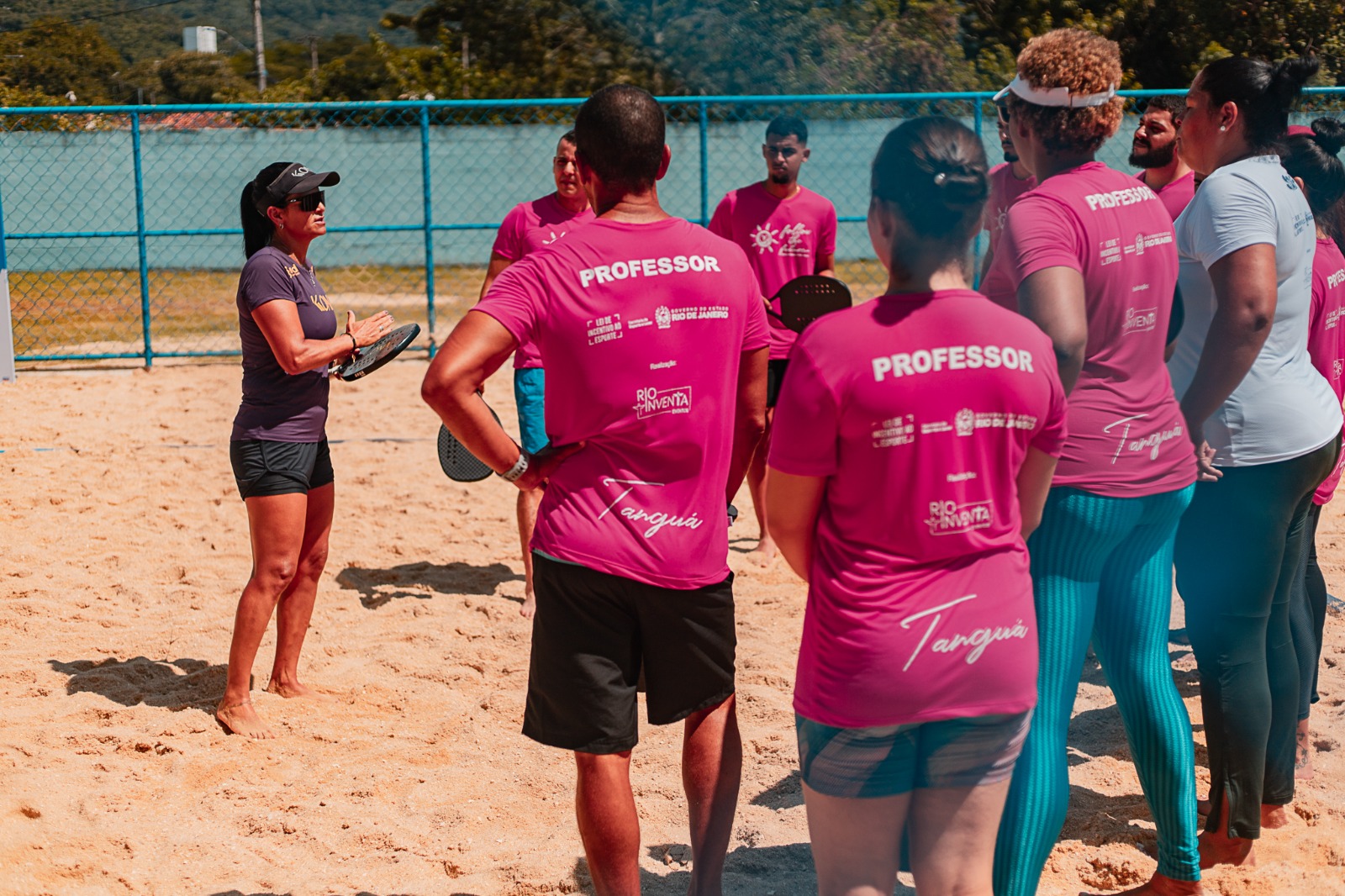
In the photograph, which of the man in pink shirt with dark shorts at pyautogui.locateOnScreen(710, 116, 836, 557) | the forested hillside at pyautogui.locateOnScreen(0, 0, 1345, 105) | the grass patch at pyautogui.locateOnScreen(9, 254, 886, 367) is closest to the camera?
the man in pink shirt with dark shorts at pyautogui.locateOnScreen(710, 116, 836, 557)

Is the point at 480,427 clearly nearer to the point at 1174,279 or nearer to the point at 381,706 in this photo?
the point at 1174,279

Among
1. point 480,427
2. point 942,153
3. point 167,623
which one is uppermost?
point 942,153

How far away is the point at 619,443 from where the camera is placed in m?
2.55

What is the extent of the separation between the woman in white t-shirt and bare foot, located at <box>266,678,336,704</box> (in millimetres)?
2861

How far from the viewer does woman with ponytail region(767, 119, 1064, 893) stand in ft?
6.39

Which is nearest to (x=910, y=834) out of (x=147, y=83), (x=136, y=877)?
(x=136, y=877)

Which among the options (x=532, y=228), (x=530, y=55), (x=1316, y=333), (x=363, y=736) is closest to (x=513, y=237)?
(x=532, y=228)

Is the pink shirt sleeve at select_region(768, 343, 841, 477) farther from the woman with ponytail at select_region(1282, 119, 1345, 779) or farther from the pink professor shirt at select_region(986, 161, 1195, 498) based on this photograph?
the woman with ponytail at select_region(1282, 119, 1345, 779)

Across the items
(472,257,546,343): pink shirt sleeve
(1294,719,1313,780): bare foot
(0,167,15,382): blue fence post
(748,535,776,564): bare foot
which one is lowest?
(748,535,776,564): bare foot

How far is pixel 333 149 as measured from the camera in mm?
17891

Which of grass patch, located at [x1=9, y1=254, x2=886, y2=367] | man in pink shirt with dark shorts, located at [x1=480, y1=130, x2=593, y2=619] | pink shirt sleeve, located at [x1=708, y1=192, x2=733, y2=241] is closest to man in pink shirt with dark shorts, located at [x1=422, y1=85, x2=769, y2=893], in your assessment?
man in pink shirt with dark shorts, located at [x1=480, y1=130, x2=593, y2=619]

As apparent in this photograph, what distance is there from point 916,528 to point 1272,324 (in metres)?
1.39

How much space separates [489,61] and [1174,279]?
24.5 m

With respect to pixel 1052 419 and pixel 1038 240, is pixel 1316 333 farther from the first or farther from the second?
pixel 1052 419
